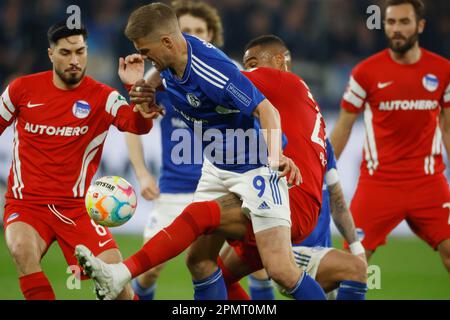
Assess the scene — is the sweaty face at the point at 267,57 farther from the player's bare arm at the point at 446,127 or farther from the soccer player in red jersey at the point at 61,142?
the player's bare arm at the point at 446,127

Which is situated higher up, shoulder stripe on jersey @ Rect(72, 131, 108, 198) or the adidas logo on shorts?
shoulder stripe on jersey @ Rect(72, 131, 108, 198)

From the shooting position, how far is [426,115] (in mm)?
6641

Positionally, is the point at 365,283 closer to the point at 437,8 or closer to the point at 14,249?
the point at 14,249

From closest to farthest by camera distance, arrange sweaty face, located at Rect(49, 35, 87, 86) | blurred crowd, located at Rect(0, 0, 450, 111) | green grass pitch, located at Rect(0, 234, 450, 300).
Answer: sweaty face, located at Rect(49, 35, 87, 86)
green grass pitch, located at Rect(0, 234, 450, 300)
blurred crowd, located at Rect(0, 0, 450, 111)

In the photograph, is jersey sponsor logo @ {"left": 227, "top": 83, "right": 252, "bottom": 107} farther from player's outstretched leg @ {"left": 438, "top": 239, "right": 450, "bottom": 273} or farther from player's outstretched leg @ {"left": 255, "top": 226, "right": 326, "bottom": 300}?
player's outstretched leg @ {"left": 438, "top": 239, "right": 450, "bottom": 273}

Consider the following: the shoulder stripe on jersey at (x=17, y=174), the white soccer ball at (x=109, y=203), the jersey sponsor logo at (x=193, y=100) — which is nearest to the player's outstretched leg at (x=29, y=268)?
the shoulder stripe on jersey at (x=17, y=174)

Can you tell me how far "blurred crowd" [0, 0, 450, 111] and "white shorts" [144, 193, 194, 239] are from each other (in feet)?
16.0

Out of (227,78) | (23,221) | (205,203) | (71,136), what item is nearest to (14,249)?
(23,221)

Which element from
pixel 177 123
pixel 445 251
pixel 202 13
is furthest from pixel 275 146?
pixel 202 13

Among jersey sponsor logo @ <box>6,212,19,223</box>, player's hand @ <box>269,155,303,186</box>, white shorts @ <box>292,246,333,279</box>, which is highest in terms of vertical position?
player's hand @ <box>269,155,303,186</box>

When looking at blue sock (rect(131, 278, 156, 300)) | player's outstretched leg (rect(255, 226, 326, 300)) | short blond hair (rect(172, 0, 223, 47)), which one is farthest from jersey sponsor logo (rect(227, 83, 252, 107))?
short blond hair (rect(172, 0, 223, 47))

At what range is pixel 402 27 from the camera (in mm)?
6668

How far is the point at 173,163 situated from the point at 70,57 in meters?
1.57

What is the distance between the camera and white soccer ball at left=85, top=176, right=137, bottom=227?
4914 mm
